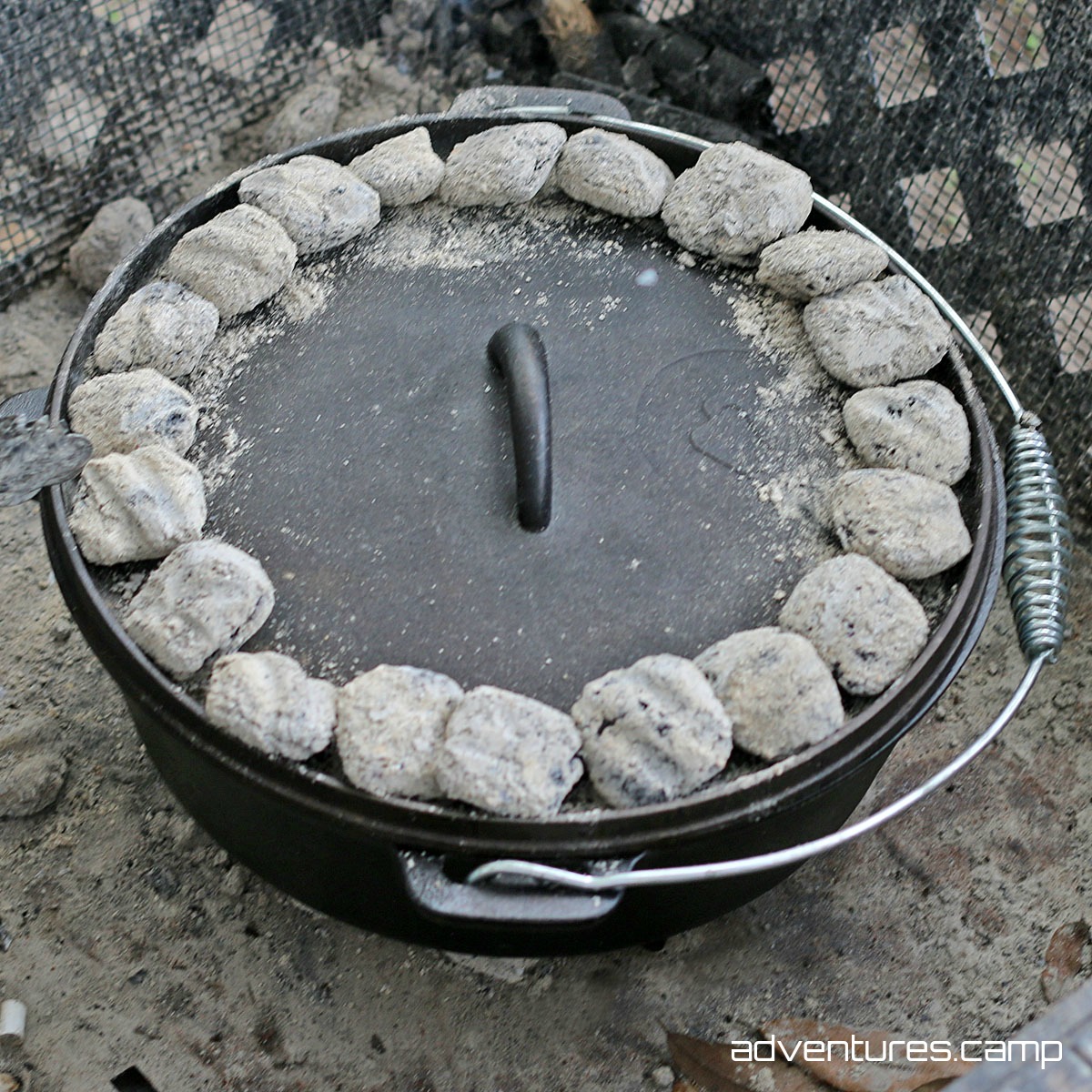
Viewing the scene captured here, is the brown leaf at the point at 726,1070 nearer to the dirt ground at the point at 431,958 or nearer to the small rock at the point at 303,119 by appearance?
the dirt ground at the point at 431,958

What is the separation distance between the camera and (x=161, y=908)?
4.87ft

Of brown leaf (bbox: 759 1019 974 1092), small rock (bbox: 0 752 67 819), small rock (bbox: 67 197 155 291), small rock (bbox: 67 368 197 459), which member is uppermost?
small rock (bbox: 67 368 197 459)

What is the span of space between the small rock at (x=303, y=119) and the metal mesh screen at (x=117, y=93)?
0.10 meters

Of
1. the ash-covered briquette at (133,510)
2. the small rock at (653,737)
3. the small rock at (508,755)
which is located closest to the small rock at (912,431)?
the small rock at (653,737)

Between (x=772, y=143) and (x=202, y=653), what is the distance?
1741 millimetres

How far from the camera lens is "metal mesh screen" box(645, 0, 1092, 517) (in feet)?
6.00

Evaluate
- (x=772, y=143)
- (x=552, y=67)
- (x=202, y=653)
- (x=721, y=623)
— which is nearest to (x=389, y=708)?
(x=202, y=653)

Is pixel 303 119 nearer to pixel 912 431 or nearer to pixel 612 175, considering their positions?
pixel 612 175

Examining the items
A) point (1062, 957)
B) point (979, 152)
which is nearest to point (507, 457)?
point (1062, 957)

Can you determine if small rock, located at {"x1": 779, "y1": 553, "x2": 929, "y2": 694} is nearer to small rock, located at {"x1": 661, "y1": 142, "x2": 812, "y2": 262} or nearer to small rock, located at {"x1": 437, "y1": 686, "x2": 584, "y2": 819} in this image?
small rock, located at {"x1": 437, "y1": 686, "x2": 584, "y2": 819}

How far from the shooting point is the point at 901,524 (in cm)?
113

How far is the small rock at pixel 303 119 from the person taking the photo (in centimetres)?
236

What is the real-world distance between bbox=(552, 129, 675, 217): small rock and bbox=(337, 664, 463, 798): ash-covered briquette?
2.33 ft

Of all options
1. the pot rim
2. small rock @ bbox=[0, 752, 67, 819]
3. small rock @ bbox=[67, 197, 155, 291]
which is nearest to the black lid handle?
the pot rim
